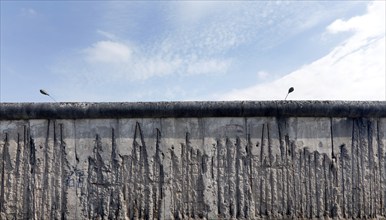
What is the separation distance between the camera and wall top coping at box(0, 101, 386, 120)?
3.83 metres

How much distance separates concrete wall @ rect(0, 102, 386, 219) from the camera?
3820mm

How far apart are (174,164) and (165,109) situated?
1.84 ft

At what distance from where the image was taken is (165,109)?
12.6 ft

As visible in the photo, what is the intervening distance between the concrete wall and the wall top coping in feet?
0.03

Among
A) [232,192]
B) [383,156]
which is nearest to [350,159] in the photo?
[383,156]

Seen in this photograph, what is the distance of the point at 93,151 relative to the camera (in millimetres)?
3840

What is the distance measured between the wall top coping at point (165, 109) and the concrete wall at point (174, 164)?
0.01m

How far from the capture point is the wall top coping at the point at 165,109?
12.6 ft

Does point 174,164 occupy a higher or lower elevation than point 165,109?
lower

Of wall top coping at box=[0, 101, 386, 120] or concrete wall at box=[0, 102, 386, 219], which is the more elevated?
wall top coping at box=[0, 101, 386, 120]

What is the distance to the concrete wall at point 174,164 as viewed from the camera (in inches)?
150

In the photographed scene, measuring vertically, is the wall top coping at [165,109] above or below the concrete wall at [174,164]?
above

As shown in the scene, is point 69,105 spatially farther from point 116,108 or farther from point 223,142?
point 223,142

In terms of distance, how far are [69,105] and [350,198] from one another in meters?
3.02
